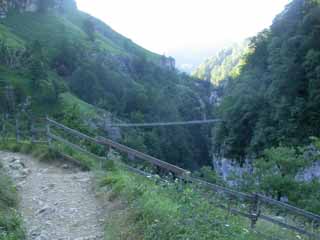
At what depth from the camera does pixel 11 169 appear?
8.36m

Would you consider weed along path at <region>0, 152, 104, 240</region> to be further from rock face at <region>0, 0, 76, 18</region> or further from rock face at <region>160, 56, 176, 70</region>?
rock face at <region>160, 56, 176, 70</region>

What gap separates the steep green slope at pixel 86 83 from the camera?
5338cm

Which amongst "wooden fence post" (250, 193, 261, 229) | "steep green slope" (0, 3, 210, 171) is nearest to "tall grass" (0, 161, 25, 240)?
"wooden fence post" (250, 193, 261, 229)

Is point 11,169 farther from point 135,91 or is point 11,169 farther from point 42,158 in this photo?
point 135,91

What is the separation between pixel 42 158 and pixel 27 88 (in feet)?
156

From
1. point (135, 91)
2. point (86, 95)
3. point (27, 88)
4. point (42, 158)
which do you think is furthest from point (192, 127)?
point (42, 158)

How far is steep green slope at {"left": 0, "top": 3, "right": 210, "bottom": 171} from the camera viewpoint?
175ft

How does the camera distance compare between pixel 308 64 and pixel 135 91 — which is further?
pixel 135 91

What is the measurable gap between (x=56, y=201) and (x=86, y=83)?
62.5 meters

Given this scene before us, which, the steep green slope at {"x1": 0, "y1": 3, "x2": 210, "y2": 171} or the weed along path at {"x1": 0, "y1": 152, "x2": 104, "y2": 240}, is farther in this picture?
the steep green slope at {"x1": 0, "y1": 3, "x2": 210, "y2": 171}

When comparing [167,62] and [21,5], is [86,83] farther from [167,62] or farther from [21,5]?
[167,62]

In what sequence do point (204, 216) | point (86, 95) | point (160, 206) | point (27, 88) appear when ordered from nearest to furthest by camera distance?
point (204, 216) < point (160, 206) < point (27, 88) < point (86, 95)

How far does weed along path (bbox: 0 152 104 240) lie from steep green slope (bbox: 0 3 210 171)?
130 ft

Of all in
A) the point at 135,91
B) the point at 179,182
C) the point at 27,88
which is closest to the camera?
the point at 179,182
